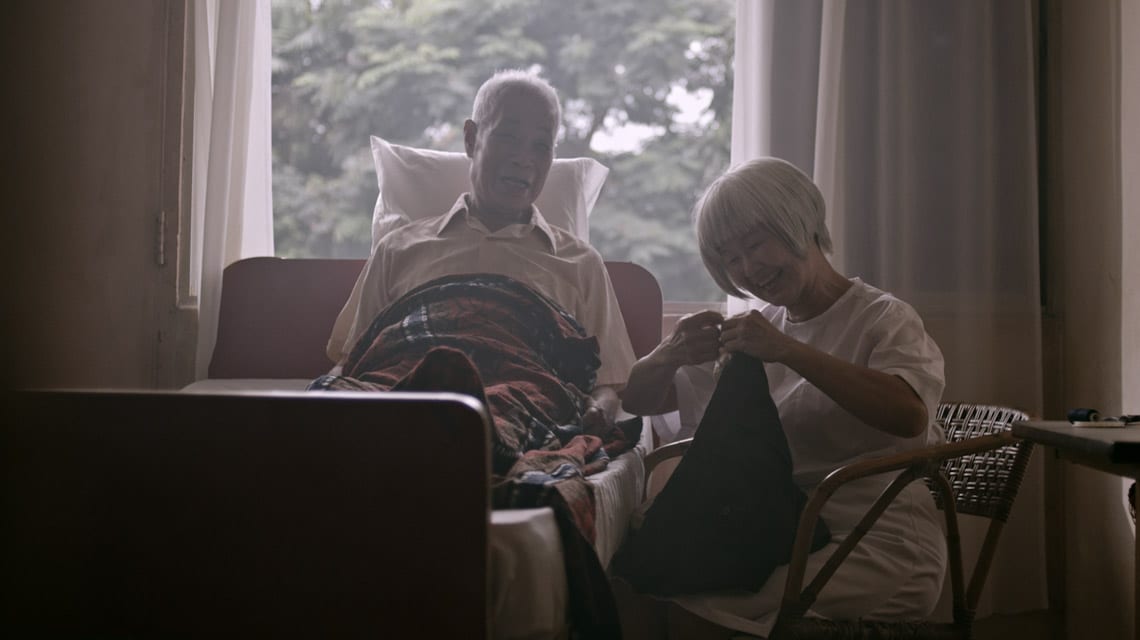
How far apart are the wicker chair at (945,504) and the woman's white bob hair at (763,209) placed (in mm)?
427

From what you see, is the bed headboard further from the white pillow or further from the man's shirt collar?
the man's shirt collar

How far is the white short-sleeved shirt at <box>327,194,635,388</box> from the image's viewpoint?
2260 mm

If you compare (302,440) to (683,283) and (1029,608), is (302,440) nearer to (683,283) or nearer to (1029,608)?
(1029,608)

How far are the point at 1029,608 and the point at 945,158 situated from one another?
122cm

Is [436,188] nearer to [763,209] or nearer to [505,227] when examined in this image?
[505,227]

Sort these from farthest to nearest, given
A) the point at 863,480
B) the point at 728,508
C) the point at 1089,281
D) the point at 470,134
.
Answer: the point at 1089,281
the point at 470,134
the point at 863,480
the point at 728,508

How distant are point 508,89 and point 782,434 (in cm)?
107

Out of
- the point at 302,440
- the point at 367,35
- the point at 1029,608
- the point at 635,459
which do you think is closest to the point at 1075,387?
the point at 1029,608

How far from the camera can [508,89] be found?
2234mm

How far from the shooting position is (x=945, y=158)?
8.74 ft

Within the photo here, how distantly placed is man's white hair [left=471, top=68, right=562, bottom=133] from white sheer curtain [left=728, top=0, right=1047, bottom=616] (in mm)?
692

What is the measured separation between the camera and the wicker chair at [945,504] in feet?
4.81

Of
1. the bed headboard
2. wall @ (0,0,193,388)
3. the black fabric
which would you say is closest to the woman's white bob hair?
the black fabric

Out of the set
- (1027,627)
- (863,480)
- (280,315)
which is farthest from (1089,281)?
(280,315)
